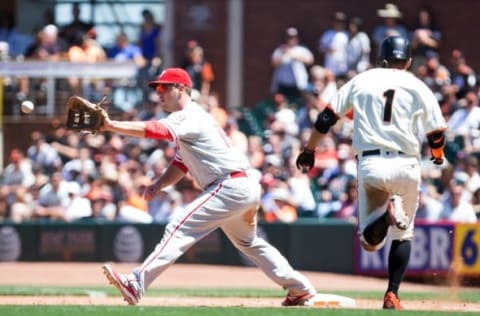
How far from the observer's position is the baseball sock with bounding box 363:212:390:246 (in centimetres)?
906

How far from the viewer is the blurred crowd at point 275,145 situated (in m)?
17.7

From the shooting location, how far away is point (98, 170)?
19.3 metres

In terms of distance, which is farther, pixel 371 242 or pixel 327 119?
pixel 327 119

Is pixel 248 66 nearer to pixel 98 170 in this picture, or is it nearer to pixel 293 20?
pixel 293 20

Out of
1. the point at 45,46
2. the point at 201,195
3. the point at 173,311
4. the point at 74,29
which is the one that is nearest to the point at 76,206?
the point at 45,46

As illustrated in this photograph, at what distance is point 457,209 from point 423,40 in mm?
4343

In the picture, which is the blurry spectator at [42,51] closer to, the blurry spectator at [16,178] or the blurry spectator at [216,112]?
the blurry spectator at [16,178]

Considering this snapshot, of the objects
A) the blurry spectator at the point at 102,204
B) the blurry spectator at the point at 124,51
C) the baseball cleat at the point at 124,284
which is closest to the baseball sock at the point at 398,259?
the baseball cleat at the point at 124,284

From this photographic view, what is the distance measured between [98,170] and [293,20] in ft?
17.7

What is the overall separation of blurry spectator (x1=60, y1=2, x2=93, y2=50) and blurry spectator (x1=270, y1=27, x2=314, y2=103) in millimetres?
3811

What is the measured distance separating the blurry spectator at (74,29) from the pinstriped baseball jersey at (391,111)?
13631 millimetres

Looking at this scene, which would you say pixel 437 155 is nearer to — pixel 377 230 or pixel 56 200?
pixel 377 230

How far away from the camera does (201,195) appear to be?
377 inches

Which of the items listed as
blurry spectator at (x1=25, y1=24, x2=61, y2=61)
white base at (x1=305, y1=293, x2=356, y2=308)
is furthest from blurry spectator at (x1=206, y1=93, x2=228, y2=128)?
white base at (x1=305, y1=293, x2=356, y2=308)
